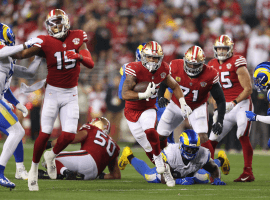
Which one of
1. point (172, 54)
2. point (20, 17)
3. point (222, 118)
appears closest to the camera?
point (222, 118)

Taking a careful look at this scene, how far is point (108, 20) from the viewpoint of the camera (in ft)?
48.8

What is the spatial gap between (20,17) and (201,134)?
10.6 meters

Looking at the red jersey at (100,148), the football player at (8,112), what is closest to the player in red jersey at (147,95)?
the red jersey at (100,148)

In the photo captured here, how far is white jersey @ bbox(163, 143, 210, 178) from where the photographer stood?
6.24 metres

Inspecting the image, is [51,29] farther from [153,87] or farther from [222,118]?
[222,118]

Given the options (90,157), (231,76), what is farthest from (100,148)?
(231,76)

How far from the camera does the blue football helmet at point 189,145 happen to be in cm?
600

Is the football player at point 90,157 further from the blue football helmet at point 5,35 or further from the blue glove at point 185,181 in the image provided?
the blue football helmet at point 5,35

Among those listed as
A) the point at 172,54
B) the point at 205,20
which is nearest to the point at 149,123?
the point at 172,54

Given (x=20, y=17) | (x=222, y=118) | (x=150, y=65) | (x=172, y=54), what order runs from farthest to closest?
1. (x=20, y=17)
2. (x=172, y=54)
3. (x=222, y=118)
4. (x=150, y=65)

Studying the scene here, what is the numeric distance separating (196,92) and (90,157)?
1899 mm

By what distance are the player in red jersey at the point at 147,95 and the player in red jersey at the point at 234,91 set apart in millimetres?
1325

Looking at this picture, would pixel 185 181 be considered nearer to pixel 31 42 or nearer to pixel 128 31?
pixel 31 42

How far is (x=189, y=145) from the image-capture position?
600 cm
